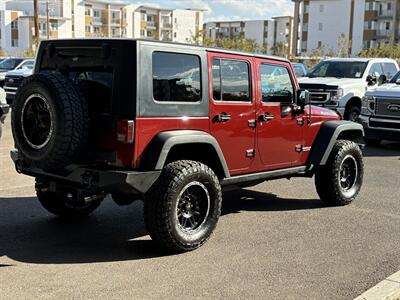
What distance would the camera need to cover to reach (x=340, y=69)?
1623 centimetres

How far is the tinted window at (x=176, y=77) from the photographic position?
17.1ft

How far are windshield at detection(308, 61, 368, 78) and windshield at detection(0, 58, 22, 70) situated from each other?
13261 mm

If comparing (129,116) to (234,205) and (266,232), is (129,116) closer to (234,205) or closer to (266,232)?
(266,232)

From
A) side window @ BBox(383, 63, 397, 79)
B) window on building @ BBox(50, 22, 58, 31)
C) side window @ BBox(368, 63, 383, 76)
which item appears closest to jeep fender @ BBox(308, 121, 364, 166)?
side window @ BBox(368, 63, 383, 76)

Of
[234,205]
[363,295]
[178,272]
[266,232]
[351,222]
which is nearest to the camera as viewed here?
[363,295]

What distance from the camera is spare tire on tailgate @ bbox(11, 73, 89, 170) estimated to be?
493 cm

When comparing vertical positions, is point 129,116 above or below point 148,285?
above

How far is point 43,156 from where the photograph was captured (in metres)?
5.09

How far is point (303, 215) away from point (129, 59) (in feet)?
10.5

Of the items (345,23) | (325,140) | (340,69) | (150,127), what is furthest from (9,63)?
(345,23)

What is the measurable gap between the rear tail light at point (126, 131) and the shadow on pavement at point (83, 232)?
3.69 ft

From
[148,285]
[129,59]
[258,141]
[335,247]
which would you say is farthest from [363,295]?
[129,59]

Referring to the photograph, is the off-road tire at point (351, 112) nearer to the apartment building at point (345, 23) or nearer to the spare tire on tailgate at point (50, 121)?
the spare tire on tailgate at point (50, 121)

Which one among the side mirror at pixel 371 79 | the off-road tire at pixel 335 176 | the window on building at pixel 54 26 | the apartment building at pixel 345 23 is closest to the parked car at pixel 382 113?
the side mirror at pixel 371 79
